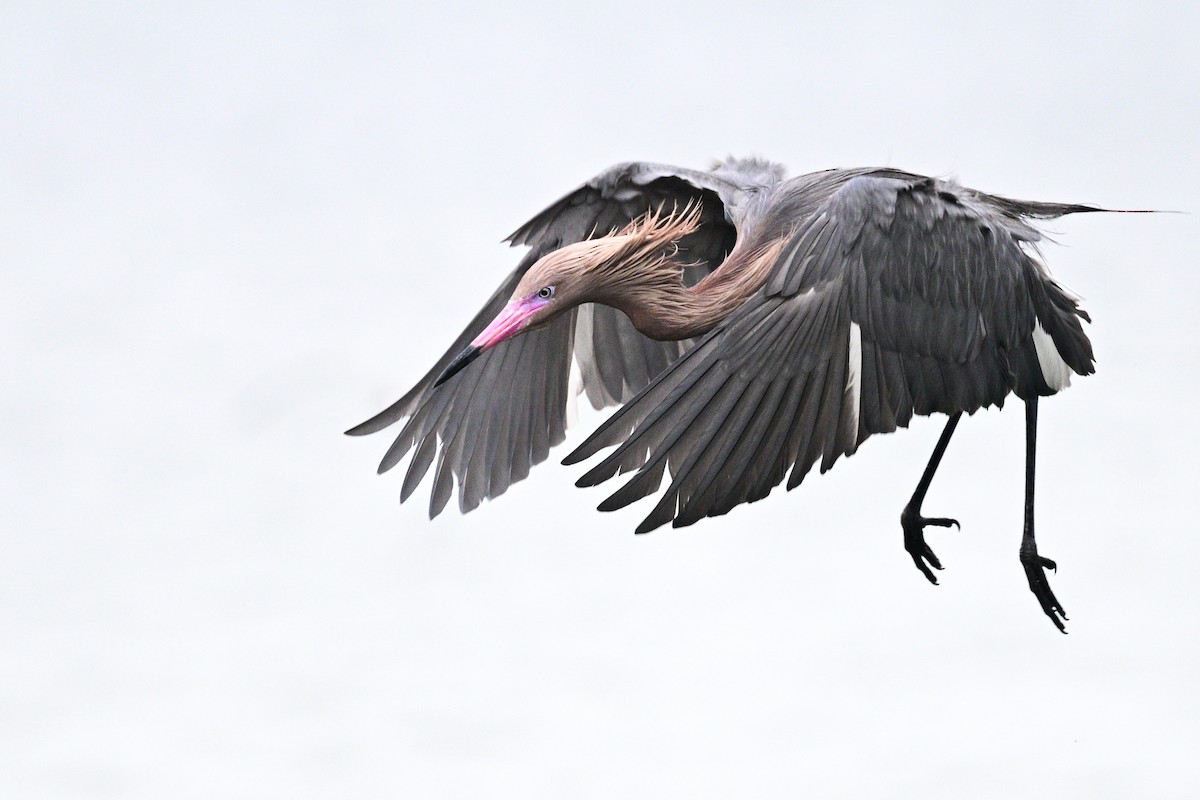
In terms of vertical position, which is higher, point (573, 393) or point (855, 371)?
point (573, 393)

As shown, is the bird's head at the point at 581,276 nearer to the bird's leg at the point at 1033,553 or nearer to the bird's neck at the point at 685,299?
the bird's neck at the point at 685,299

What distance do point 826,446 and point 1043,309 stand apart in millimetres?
1479

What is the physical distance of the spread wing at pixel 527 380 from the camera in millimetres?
8047

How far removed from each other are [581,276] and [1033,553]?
8.20ft

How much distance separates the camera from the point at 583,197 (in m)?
7.95

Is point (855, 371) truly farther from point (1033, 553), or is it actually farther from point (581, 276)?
point (1033, 553)

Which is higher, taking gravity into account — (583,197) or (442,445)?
(583,197)

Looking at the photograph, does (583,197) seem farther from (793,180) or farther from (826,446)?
(826,446)

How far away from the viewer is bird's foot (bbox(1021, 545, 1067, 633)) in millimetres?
7852

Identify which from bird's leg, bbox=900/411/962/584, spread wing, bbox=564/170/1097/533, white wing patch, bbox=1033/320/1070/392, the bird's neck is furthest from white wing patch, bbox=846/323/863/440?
bird's leg, bbox=900/411/962/584

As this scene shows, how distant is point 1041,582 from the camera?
7855mm

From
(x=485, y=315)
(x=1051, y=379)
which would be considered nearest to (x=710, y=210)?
(x=485, y=315)

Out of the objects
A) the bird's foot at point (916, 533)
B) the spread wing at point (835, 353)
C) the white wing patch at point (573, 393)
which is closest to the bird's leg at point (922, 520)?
the bird's foot at point (916, 533)

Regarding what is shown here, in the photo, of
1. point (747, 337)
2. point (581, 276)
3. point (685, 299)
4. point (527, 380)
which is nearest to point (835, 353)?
point (747, 337)
